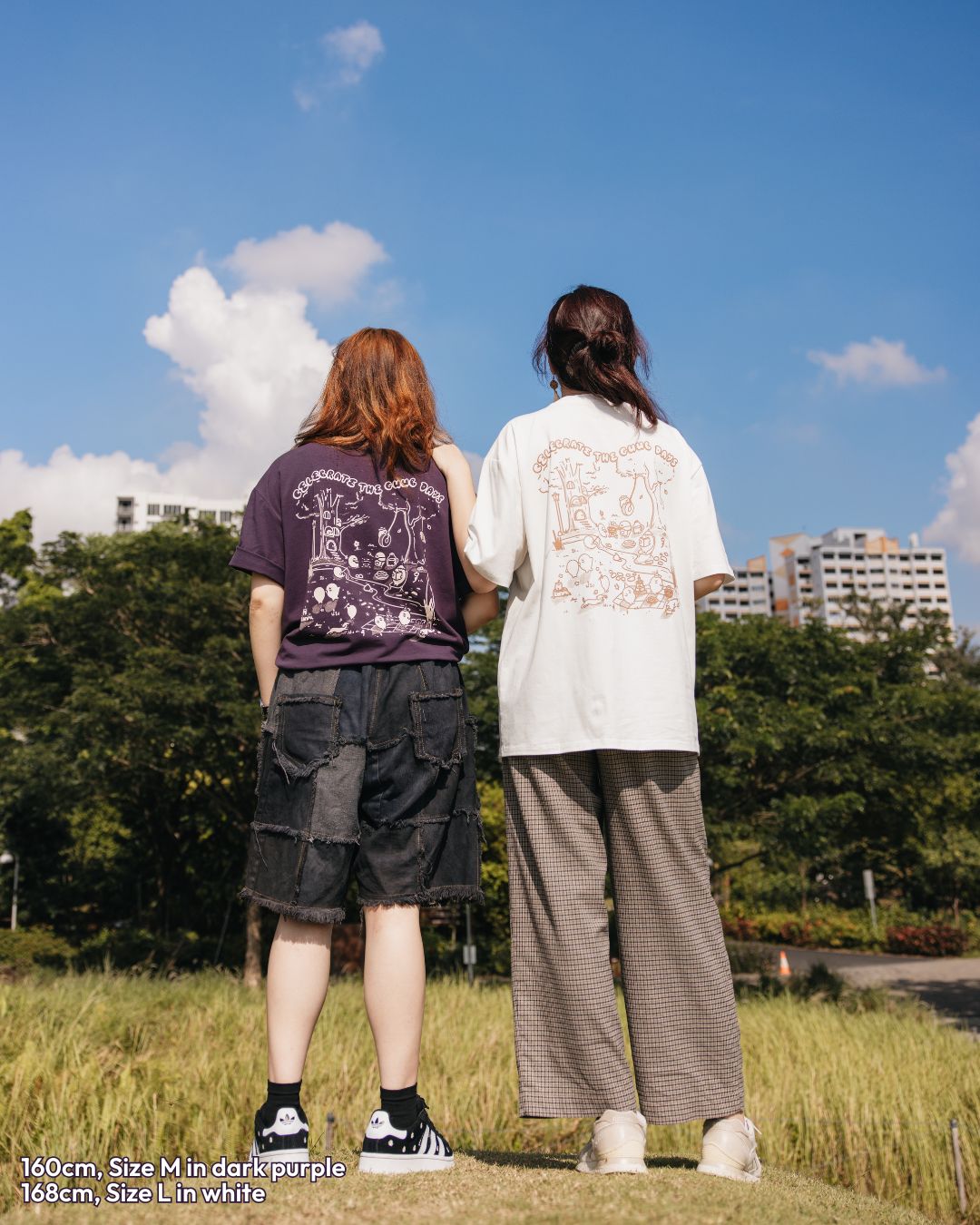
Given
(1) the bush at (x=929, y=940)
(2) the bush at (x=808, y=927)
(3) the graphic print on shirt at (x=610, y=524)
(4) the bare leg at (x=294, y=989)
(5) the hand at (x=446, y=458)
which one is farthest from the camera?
(2) the bush at (x=808, y=927)

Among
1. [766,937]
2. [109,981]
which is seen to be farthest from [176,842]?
[766,937]

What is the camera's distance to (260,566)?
2.47 m

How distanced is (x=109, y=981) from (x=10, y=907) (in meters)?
17.1

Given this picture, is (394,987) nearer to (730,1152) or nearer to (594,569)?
(730,1152)

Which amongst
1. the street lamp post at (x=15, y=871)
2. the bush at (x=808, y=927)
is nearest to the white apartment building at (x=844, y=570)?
the bush at (x=808, y=927)

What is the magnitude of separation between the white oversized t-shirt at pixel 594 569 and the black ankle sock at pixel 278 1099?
0.86 metres

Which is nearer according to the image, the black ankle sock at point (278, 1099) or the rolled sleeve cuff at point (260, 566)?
the black ankle sock at point (278, 1099)

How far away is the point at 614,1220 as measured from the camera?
166cm

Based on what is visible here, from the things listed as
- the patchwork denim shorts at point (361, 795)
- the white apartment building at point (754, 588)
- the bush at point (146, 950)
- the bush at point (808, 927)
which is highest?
the white apartment building at point (754, 588)

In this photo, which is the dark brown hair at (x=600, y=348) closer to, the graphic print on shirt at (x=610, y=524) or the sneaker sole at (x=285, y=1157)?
the graphic print on shirt at (x=610, y=524)

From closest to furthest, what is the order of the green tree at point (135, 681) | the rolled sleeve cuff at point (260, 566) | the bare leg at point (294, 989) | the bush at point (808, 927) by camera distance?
the bare leg at point (294, 989), the rolled sleeve cuff at point (260, 566), the green tree at point (135, 681), the bush at point (808, 927)

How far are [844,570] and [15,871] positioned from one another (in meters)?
112

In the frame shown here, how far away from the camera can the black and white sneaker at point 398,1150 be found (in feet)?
6.98

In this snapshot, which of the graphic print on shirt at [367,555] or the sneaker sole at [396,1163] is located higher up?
the graphic print on shirt at [367,555]
